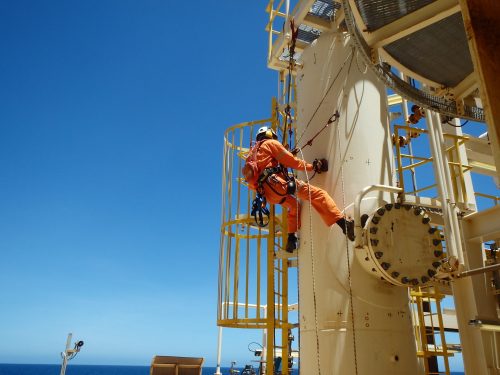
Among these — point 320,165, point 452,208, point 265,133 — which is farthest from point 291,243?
point 452,208

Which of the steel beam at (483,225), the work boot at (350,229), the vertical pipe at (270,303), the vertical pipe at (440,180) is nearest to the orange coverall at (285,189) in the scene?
the work boot at (350,229)

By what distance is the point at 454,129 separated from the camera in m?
9.21

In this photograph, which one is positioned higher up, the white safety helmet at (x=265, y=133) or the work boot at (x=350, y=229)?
the white safety helmet at (x=265, y=133)

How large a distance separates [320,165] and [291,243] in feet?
4.42

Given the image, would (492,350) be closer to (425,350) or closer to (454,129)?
(425,350)

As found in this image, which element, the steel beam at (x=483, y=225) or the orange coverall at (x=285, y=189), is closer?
the orange coverall at (x=285, y=189)

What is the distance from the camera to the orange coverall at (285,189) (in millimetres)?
5117

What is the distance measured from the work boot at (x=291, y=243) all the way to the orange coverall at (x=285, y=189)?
10 centimetres

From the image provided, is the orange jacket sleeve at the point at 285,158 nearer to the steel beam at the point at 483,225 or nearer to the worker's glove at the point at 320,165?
the worker's glove at the point at 320,165

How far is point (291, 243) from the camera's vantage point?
20.2ft

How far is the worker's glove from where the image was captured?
5.51 metres

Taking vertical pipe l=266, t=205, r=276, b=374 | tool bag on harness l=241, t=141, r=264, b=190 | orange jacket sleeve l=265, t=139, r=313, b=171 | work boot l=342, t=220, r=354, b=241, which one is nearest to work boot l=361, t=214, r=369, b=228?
work boot l=342, t=220, r=354, b=241

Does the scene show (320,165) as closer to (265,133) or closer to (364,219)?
(364,219)

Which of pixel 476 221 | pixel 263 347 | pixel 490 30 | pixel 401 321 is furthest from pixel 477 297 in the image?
pixel 263 347
